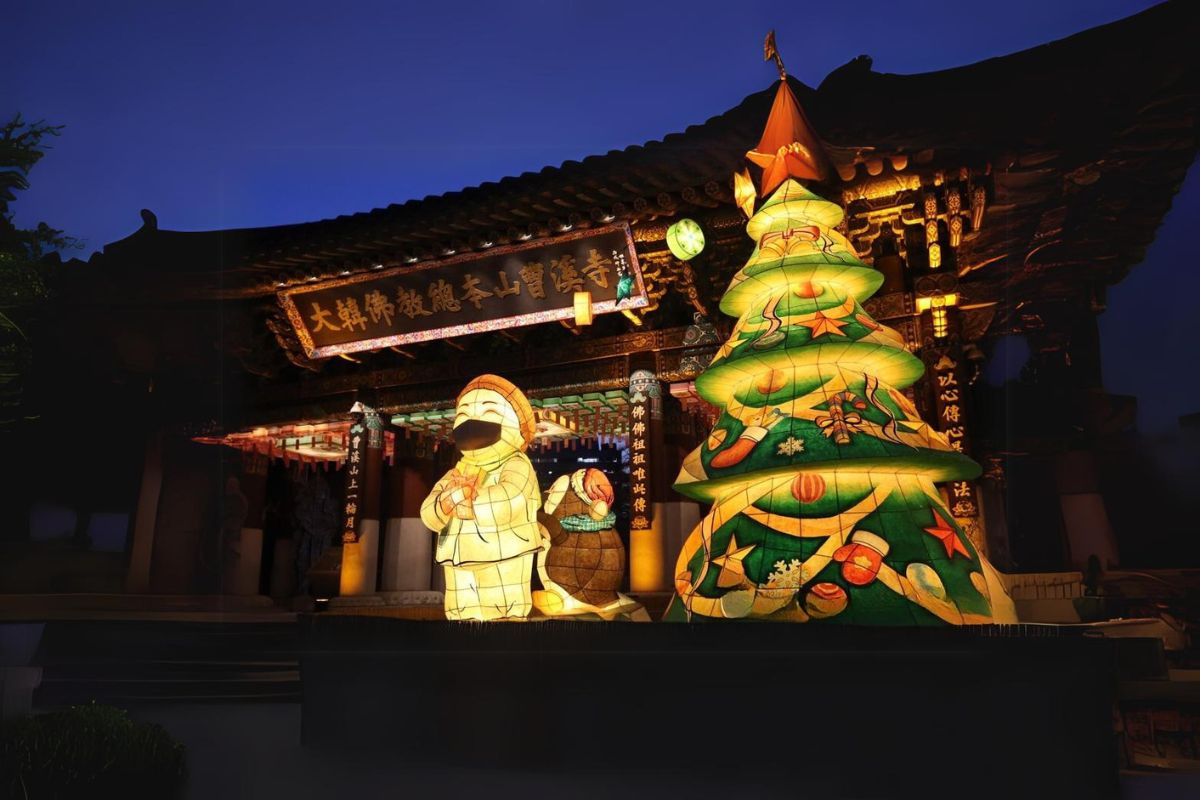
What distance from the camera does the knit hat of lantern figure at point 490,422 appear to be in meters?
5.74

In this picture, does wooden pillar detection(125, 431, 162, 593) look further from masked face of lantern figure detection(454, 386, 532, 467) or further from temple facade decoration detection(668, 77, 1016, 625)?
temple facade decoration detection(668, 77, 1016, 625)

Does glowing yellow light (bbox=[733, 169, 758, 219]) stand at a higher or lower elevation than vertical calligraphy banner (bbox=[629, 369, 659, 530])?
higher

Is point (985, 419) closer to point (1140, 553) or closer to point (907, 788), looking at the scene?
point (1140, 553)

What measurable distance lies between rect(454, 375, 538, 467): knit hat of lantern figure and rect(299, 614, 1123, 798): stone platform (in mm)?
1836

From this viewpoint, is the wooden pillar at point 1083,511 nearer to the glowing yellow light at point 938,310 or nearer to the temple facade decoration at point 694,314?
the temple facade decoration at point 694,314

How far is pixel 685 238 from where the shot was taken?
27.3 ft

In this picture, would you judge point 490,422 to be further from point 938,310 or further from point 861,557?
point 938,310

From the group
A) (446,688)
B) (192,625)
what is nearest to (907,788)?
(446,688)

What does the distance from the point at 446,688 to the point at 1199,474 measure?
35.1 feet

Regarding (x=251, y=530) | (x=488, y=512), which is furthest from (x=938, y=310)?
(x=251, y=530)

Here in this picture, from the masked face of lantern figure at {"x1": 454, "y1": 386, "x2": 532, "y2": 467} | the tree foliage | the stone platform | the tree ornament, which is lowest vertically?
the stone platform

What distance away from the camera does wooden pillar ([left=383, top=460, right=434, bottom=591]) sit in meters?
11.7

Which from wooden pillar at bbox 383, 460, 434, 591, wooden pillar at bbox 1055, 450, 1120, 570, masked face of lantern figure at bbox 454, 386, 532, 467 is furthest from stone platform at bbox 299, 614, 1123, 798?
wooden pillar at bbox 1055, 450, 1120, 570

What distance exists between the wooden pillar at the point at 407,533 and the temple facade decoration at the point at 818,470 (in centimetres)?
799
